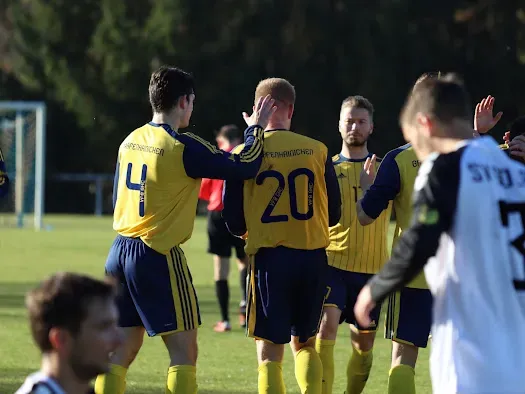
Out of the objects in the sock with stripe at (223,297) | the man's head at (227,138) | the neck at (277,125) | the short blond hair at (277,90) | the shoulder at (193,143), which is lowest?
the sock with stripe at (223,297)

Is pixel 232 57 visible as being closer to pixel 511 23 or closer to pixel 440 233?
pixel 511 23

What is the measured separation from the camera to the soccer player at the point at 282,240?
668cm

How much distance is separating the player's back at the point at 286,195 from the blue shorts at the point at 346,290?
1163 millimetres

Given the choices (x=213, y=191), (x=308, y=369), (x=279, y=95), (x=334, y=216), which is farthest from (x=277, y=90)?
(x=213, y=191)

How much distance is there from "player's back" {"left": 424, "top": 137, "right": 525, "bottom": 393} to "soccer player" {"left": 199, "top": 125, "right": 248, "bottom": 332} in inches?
299

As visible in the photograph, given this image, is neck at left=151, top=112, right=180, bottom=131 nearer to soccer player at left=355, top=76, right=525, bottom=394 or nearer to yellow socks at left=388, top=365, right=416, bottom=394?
yellow socks at left=388, top=365, right=416, bottom=394

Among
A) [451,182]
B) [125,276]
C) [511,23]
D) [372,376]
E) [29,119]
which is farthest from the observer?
[511,23]

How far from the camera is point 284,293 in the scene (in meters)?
6.70

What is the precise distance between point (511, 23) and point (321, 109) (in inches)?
306

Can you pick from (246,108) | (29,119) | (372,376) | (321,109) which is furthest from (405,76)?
(372,376)

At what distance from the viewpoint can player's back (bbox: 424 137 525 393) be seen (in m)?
4.19

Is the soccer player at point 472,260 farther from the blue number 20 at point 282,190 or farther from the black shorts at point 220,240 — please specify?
the black shorts at point 220,240

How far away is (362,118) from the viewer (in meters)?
8.11

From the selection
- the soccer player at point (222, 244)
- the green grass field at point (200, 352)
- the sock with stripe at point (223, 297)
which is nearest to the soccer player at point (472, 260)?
the green grass field at point (200, 352)
